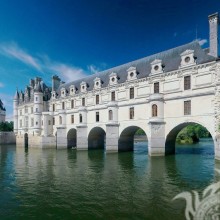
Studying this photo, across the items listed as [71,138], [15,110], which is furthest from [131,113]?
[15,110]

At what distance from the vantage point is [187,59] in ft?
82.0

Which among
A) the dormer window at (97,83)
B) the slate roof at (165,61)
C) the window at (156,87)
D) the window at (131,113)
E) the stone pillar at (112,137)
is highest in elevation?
the slate roof at (165,61)

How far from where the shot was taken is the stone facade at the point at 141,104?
23.8 m

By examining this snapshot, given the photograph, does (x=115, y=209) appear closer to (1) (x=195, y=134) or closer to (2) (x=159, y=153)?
(2) (x=159, y=153)

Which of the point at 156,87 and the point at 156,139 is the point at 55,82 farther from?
the point at 156,139

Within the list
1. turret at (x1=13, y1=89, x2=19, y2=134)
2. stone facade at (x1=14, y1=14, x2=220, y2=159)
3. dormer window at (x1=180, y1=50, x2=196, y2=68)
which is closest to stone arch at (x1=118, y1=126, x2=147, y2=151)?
stone facade at (x1=14, y1=14, x2=220, y2=159)

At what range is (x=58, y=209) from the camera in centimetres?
982

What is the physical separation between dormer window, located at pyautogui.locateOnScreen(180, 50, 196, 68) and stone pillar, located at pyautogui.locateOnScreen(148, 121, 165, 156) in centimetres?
797

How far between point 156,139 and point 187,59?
34.9 ft

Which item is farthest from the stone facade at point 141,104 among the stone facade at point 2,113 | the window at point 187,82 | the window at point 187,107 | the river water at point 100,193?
the stone facade at point 2,113

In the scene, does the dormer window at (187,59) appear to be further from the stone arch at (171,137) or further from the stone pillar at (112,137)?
the stone pillar at (112,137)

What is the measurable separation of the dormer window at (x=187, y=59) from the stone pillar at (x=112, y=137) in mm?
13455

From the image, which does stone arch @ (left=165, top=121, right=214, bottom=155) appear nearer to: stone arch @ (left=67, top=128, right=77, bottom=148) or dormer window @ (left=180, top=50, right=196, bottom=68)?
dormer window @ (left=180, top=50, right=196, bottom=68)

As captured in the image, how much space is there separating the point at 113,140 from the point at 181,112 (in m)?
11.5
